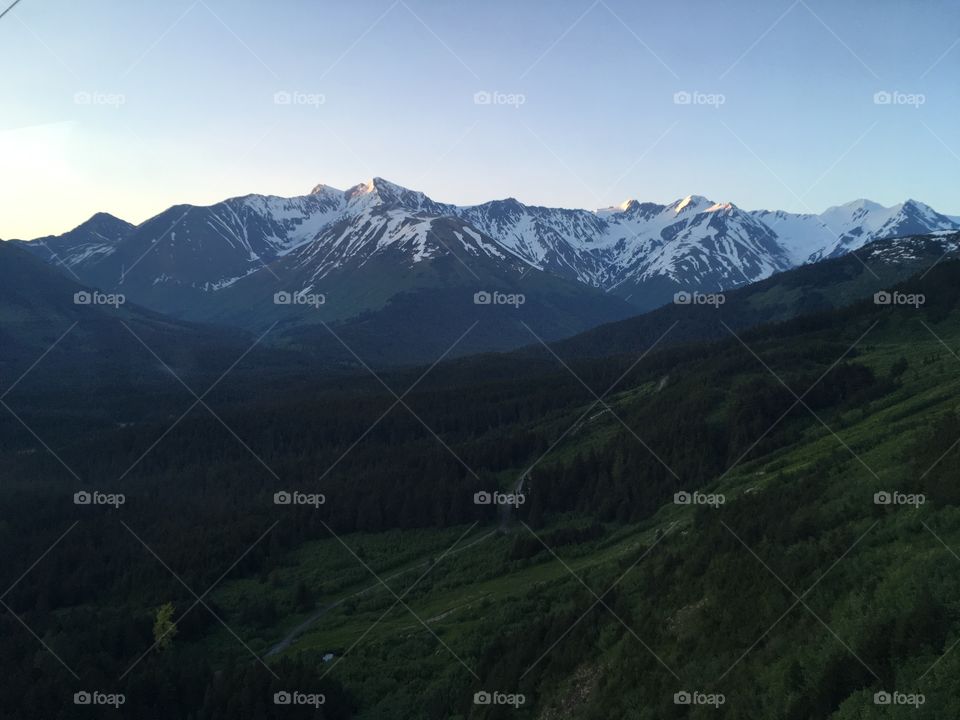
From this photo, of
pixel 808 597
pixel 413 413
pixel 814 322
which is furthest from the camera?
pixel 413 413

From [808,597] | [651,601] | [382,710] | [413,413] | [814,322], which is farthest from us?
[413,413]

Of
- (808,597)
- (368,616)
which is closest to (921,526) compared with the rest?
(808,597)

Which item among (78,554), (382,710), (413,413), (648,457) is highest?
(413,413)

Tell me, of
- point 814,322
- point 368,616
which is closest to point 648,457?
point 368,616

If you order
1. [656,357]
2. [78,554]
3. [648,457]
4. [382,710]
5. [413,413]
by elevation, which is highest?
[656,357]

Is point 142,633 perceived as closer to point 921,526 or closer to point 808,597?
point 808,597

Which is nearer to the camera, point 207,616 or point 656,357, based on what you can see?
point 207,616

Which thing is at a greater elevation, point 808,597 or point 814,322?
point 814,322

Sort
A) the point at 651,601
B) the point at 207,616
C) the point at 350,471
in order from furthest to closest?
the point at 350,471 < the point at 207,616 < the point at 651,601

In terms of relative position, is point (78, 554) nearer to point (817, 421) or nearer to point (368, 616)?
point (368, 616)
